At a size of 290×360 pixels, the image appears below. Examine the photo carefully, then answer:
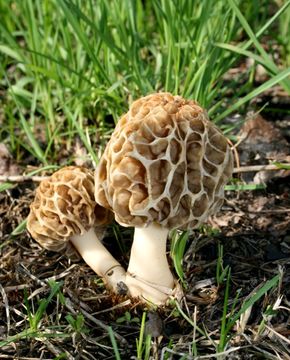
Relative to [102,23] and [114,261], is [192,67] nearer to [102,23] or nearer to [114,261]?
[102,23]

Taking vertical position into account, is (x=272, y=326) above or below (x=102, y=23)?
below

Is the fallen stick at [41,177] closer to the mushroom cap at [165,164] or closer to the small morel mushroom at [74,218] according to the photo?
the small morel mushroom at [74,218]

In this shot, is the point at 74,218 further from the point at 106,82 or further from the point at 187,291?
the point at 106,82

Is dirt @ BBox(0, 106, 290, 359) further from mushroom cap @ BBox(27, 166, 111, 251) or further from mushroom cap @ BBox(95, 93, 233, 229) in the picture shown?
mushroom cap @ BBox(95, 93, 233, 229)

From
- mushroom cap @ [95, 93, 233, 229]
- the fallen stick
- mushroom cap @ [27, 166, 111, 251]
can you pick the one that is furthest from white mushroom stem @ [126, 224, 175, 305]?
the fallen stick

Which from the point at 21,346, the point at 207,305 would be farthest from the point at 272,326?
the point at 21,346

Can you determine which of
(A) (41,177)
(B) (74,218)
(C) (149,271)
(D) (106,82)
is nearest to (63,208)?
(B) (74,218)
